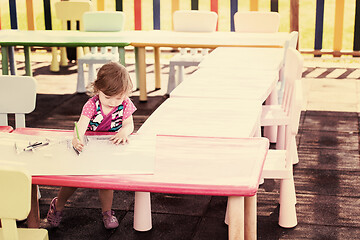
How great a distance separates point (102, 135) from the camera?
2676 millimetres

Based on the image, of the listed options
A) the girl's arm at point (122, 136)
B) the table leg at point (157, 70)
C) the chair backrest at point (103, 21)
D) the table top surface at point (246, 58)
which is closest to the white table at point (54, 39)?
the chair backrest at point (103, 21)

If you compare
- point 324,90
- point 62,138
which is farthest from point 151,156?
point 324,90

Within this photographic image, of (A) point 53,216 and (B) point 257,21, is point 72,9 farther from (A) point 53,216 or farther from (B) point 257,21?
(A) point 53,216

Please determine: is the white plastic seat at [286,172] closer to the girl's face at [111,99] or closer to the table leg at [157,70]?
the girl's face at [111,99]

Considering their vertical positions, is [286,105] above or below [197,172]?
A: below

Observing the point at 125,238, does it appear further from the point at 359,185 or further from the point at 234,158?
the point at 359,185

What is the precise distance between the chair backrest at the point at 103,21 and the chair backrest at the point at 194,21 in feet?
1.84

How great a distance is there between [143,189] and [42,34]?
4.26 metres

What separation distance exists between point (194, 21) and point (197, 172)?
162 inches

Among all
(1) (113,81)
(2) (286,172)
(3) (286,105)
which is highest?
(1) (113,81)

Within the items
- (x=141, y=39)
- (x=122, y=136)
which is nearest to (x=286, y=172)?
(x=122, y=136)

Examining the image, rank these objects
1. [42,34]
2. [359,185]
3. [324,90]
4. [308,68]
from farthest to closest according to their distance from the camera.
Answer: [308,68], [324,90], [42,34], [359,185]

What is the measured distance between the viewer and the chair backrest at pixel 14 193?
69.1 inches

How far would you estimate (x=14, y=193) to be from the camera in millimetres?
1786
